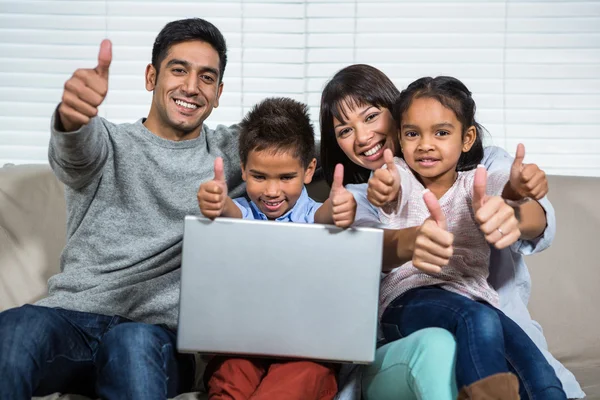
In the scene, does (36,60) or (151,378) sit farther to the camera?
(36,60)

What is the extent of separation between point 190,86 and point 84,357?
A: 66cm

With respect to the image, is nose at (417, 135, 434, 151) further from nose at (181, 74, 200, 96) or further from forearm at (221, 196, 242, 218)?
nose at (181, 74, 200, 96)

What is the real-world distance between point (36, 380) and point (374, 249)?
26.3 inches

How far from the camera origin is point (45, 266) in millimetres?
1894

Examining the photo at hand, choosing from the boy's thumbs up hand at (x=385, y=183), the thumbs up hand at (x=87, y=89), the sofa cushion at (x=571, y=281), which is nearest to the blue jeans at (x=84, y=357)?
the thumbs up hand at (x=87, y=89)

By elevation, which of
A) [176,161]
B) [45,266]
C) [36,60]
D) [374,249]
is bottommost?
[45,266]

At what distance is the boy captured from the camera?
1.29 meters

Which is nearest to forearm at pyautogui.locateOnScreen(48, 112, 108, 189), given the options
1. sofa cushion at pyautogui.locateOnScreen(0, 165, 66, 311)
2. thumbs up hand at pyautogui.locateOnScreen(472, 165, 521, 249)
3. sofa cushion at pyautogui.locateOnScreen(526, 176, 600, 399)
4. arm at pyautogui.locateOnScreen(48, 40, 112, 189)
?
arm at pyautogui.locateOnScreen(48, 40, 112, 189)

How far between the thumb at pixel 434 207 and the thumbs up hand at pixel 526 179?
0.17 m

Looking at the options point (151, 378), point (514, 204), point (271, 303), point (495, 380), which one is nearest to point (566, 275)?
point (514, 204)

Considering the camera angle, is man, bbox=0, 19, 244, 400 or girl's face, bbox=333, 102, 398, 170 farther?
girl's face, bbox=333, 102, 398, 170

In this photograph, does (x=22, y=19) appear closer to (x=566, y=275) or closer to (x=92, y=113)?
(x=92, y=113)

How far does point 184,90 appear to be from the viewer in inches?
66.2

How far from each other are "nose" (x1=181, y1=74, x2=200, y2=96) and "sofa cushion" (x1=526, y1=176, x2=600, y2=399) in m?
0.99
